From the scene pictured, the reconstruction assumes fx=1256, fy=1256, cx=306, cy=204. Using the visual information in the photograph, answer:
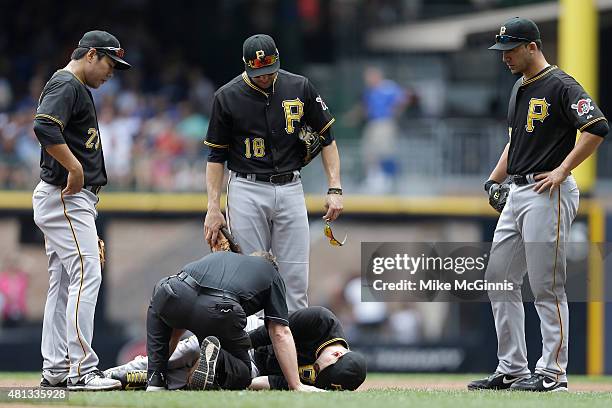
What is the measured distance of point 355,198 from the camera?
13.6 m

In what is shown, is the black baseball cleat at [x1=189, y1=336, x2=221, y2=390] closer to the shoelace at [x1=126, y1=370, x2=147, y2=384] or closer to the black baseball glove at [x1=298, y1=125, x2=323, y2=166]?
the shoelace at [x1=126, y1=370, x2=147, y2=384]

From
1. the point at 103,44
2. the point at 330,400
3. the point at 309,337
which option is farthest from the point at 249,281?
the point at 103,44

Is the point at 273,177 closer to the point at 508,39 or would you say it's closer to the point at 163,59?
the point at 508,39

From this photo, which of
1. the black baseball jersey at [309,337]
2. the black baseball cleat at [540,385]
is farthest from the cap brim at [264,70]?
the black baseball cleat at [540,385]

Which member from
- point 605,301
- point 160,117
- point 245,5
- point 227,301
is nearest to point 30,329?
point 160,117

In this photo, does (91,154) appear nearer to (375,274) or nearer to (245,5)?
(375,274)

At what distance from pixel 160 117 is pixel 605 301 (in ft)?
20.1

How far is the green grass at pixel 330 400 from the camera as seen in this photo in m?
5.96

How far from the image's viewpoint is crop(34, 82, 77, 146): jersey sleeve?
6854 millimetres

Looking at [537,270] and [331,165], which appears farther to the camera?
[331,165]

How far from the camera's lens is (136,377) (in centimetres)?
713

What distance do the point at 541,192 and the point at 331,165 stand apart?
1367mm

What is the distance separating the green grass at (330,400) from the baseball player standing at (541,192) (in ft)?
1.67

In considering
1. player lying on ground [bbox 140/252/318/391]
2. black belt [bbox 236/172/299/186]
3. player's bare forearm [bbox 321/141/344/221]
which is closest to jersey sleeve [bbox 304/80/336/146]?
player's bare forearm [bbox 321/141/344/221]
